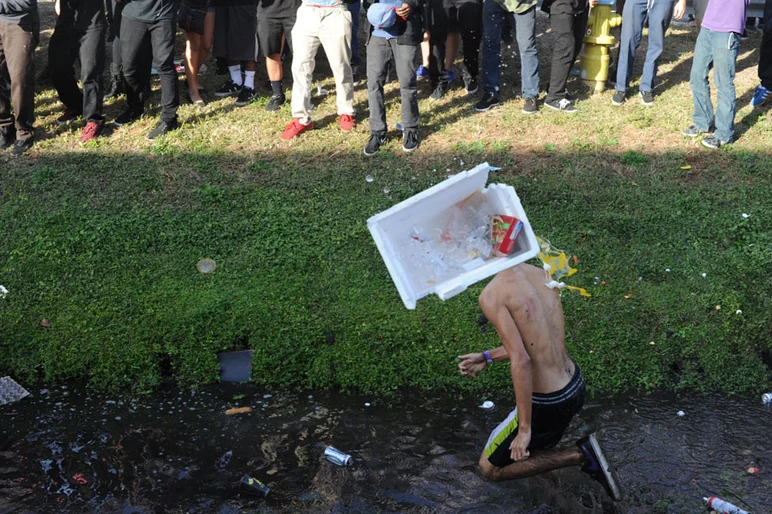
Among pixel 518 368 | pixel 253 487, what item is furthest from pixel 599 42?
pixel 253 487

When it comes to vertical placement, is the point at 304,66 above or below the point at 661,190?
above

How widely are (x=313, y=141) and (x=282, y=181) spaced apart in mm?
815

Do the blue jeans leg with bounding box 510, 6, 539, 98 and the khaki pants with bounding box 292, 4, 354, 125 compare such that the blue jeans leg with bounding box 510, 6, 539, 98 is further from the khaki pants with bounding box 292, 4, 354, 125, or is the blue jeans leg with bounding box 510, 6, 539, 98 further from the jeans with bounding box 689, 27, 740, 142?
the khaki pants with bounding box 292, 4, 354, 125

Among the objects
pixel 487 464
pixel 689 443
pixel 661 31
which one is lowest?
pixel 689 443

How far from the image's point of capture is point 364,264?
7.08 meters

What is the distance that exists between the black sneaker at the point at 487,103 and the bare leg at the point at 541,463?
517cm

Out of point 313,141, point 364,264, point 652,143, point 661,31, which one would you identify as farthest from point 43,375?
point 661,31

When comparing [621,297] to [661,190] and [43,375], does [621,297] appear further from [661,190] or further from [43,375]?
[43,375]

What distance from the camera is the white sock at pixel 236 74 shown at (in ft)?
30.9

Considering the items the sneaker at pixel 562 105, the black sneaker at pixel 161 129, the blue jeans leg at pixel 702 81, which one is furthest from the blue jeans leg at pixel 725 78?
the black sneaker at pixel 161 129

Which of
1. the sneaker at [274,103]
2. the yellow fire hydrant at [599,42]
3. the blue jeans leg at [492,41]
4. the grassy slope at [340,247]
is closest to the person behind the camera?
the grassy slope at [340,247]

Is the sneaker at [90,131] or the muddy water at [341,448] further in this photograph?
the sneaker at [90,131]

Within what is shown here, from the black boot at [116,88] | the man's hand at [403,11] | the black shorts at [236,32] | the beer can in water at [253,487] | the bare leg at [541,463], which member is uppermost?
the man's hand at [403,11]

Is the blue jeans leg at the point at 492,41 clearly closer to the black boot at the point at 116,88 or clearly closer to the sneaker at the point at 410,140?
the sneaker at the point at 410,140
